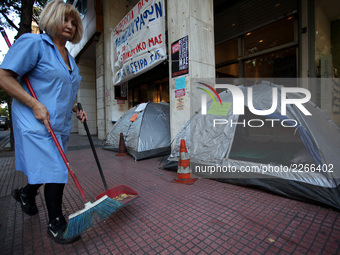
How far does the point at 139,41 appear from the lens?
21.2ft

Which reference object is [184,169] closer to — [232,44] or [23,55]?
[23,55]

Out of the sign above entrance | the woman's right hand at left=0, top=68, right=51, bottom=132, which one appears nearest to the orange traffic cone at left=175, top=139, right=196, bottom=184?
the woman's right hand at left=0, top=68, right=51, bottom=132

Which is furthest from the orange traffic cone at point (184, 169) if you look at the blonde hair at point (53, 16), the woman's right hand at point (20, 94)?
the blonde hair at point (53, 16)

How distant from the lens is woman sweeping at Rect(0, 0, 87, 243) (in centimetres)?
157

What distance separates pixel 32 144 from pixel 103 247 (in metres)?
1.12

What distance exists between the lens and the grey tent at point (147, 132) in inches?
208

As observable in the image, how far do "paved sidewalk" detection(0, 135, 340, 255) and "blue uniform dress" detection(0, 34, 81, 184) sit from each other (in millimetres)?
760

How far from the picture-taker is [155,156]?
5484 millimetres

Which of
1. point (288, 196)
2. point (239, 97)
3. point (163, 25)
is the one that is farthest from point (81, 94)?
point (288, 196)

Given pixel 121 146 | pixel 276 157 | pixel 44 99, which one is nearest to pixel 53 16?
pixel 44 99

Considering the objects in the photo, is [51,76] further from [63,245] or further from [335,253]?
[335,253]

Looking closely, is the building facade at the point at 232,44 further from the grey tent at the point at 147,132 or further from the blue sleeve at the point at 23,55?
the blue sleeve at the point at 23,55

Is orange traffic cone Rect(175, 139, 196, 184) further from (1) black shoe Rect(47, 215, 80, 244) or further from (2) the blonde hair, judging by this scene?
(2) the blonde hair

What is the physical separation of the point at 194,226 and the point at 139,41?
6.11 m
